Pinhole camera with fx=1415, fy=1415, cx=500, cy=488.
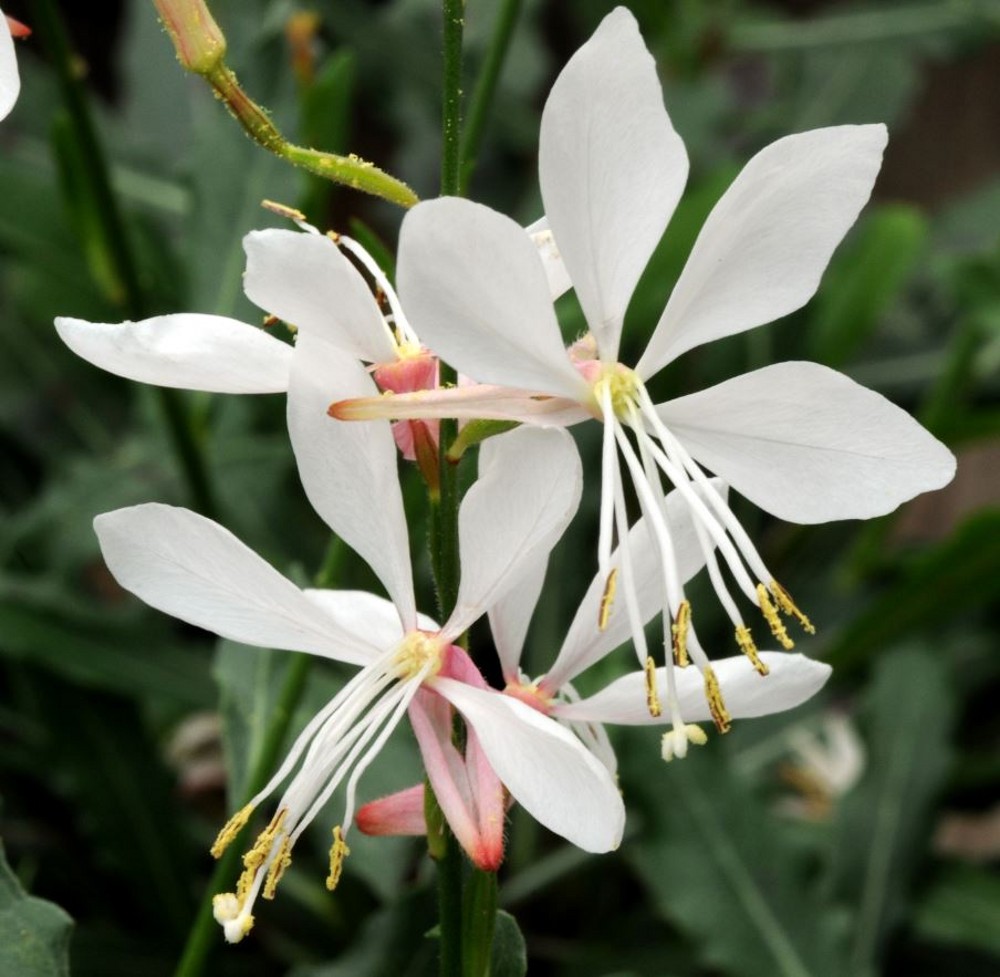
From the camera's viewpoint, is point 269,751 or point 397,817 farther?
point 269,751

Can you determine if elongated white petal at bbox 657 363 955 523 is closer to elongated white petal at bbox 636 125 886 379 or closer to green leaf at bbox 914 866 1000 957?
elongated white petal at bbox 636 125 886 379

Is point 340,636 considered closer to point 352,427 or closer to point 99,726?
point 352,427

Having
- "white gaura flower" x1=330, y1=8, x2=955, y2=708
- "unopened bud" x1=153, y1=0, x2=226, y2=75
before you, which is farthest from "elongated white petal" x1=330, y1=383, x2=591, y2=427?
"unopened bud" x1=153, y1=0, x2=226, y2=75

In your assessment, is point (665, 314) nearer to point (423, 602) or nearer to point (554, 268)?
point (554, 268)

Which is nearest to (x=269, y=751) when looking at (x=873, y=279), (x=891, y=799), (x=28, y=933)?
(x=28, y=933)

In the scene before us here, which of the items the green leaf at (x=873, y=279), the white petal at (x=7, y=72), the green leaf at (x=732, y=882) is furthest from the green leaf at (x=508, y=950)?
the green leaf at (x=873, y=279)

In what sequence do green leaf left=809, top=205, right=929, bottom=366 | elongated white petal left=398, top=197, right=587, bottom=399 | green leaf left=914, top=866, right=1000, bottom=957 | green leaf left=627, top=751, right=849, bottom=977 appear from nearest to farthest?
1. elongated white petal left=398, top=197, right=587, bottom=399
2. green leaf left=627, top=751, right=849, bottom=977
3. green leaf left=914, top=866, right=1000, bottom=957
4. green leaf left=809, top=205, right=929, bottom=366
